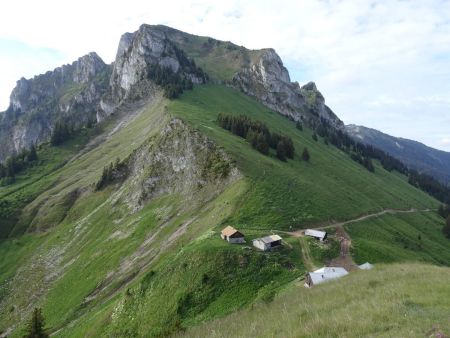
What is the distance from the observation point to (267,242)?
58.5 meters

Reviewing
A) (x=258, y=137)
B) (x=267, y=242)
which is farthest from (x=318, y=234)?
(x=258, y=137)

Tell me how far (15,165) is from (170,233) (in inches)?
4388

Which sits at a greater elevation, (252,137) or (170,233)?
(252,137)

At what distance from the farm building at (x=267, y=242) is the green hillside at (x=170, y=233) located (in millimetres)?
1731

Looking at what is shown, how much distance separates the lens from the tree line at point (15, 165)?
156 m

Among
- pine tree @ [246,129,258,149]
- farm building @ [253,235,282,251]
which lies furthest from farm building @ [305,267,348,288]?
pine tree @ [246,129,258,149]

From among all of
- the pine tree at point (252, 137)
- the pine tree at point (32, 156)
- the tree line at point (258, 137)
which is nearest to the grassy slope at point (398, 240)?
the tree line at point (258, 137)

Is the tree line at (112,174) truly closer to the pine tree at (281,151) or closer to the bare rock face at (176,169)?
the bare rock face at (176,169)

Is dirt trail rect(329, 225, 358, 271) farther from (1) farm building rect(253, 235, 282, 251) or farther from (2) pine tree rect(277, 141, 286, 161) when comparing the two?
(2) pine tree rect(277, 141, 286, 161)

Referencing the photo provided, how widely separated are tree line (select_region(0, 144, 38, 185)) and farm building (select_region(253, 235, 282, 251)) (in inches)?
5044

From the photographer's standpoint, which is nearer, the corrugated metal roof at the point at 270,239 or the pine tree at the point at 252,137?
the corrugated metal roof at the point at 270,239

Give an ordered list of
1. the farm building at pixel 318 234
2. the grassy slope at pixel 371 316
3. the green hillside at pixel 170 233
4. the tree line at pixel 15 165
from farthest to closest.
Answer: the tree line at pixel 15 165 < the farm building at pixel 318 234 < the green hillside at pixel 170 233 < the grassy slope at pixel 371 316

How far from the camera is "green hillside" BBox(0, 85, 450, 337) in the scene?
5356 centimetres

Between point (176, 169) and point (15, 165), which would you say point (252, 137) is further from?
point (15, 165)
